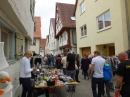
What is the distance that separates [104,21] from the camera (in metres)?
10.0

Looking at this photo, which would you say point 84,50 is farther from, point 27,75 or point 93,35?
point 27,75

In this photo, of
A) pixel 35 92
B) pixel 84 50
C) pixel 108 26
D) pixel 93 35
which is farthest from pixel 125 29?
pixel 84 50

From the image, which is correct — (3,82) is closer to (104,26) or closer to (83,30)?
(104,26)

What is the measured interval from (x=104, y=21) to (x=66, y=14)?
38.7 feet

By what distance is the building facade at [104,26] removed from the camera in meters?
7.99

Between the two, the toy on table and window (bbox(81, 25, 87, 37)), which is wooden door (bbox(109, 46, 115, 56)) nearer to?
window (bbox(81, 25, 87, 37))

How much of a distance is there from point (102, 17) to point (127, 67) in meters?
8.11

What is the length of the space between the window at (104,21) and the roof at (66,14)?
8374 mm

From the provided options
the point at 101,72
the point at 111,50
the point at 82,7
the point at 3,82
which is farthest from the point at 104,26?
the point at 3,82

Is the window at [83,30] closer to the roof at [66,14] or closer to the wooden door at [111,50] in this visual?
the wooden door at [111,50]

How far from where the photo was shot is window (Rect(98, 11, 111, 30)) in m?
9.53

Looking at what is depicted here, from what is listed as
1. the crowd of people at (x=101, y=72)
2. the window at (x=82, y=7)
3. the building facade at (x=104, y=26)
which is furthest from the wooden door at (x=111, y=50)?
the window at (x=82, y=7)

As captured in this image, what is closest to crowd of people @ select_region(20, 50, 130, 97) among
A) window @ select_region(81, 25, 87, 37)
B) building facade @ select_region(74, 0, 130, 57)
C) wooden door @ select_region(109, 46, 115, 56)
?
building facade @ select_region(74, 0, 130, 57)

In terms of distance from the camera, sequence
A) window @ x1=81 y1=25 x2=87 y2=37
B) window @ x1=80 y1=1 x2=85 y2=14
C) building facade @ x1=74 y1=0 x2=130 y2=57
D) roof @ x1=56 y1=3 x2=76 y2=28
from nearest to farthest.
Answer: building facade @ x1=74 y1=0 x2=130 y2=57 → window @ x1=81 y1=25 x2=87 y2=37 → window @ x1=80 y1=1 x2=85 y2=14 → roof @ x1=56 y1=3 x2=76 y2=28
